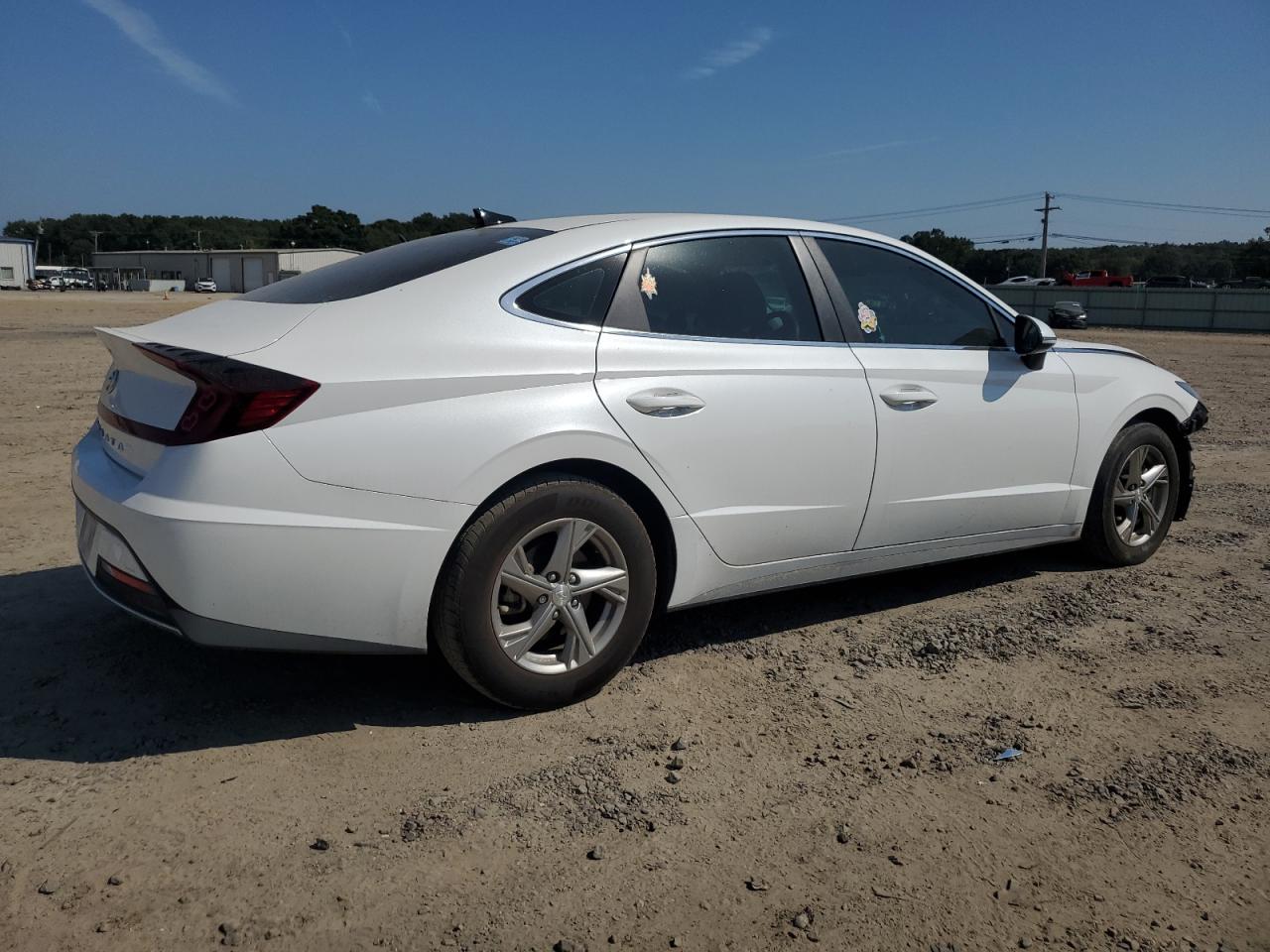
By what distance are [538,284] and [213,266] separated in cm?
10524

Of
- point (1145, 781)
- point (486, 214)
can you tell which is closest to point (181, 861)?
point (1145, 781)

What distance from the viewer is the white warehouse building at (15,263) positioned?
3777 inches

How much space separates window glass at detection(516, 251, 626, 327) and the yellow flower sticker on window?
1103 mm

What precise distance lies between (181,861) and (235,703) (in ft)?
3.13

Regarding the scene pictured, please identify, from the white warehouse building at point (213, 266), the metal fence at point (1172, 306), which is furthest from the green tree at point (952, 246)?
the white warehouse building at point (213, 266)

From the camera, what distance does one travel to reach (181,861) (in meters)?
2.54

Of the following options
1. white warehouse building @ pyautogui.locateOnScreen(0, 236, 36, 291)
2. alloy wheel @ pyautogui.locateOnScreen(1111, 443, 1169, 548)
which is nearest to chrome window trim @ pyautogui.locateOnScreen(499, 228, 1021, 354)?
alloy wheel @ pyautogui.locateOnScreen(1111, 443, 1169, 548)

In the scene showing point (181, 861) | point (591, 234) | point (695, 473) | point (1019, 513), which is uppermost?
point (591, 234)

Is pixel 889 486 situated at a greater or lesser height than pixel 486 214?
lesser

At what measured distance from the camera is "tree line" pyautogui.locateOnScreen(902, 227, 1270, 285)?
258 ft

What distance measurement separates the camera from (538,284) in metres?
3.45

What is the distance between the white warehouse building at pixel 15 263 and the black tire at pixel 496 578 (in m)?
107

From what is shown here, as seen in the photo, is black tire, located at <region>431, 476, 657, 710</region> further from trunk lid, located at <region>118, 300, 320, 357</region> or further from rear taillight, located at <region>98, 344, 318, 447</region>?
trunk lid, located at <region>118, 300, 320, 357</region>

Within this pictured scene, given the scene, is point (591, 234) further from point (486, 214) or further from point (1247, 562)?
point (1247, 562)
